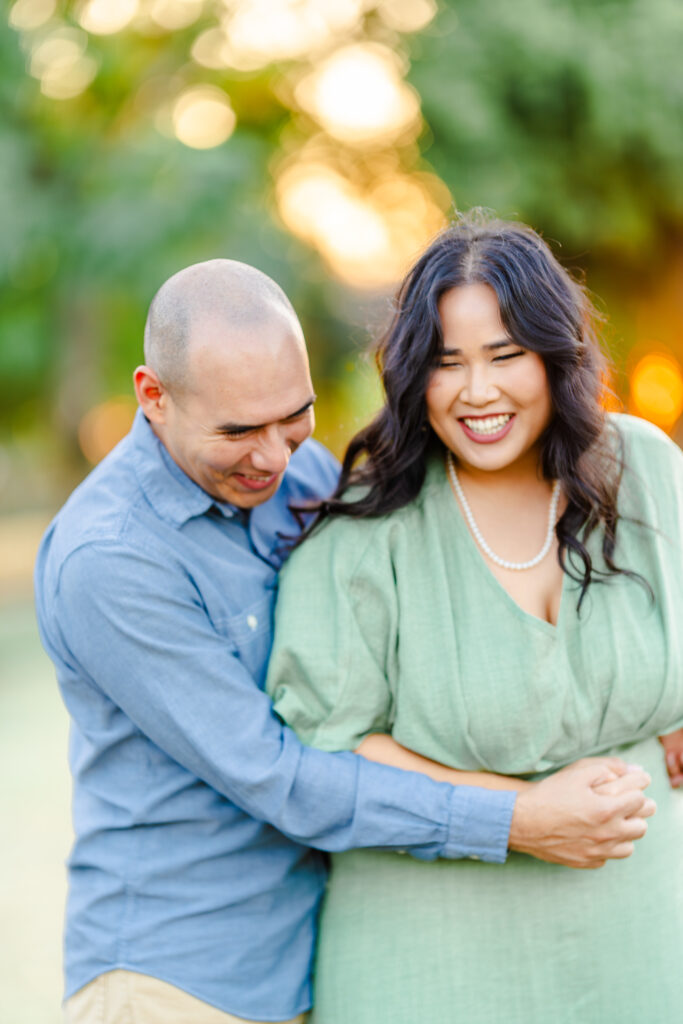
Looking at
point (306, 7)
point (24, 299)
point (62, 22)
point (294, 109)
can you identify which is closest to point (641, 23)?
point (306, 7)

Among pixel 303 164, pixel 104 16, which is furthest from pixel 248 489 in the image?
pixel 104 16

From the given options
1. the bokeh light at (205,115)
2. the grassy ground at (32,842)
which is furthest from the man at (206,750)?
the bokeh light at (205,115)

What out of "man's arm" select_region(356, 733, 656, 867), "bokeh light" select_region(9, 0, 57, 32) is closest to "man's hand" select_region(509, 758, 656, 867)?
"man's arm" select_region(356, 733, 656, 867)

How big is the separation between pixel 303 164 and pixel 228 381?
39.2ft

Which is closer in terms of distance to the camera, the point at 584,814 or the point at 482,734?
the point at 584,814

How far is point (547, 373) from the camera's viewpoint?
2.07m

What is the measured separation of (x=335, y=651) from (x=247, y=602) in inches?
9.7

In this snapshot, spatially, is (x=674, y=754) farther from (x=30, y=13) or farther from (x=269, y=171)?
(x=30, y=13)

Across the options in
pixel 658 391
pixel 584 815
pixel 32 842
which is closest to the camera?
pixel 584 815

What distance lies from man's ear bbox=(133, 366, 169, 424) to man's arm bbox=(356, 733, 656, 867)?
3.52 ft

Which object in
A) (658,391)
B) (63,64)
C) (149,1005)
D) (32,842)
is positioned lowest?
(32,842)

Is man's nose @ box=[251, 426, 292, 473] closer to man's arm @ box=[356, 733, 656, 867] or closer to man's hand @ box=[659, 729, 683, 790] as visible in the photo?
man's arm @ box=[356, 733, 656, 867]

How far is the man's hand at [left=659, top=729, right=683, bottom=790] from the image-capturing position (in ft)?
7.06

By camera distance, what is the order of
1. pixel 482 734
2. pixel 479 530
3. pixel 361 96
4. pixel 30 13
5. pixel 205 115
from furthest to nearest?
1. pixel 205 115
2. pixel 30 13
3. pixel 361 96
4. pixel 479 530
5. pixel 482 734
